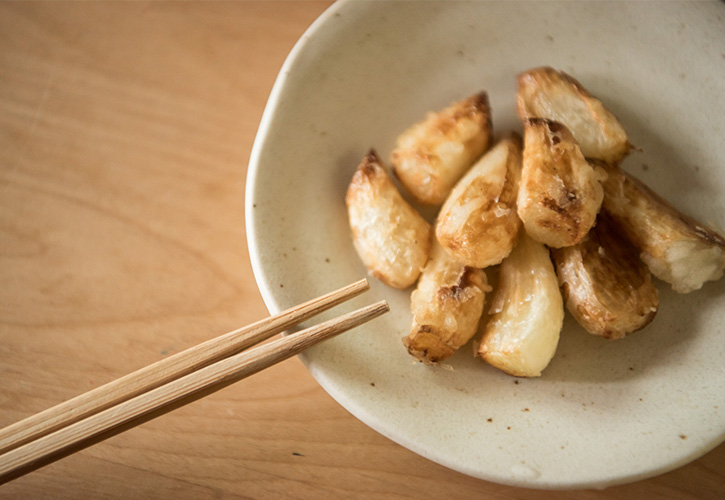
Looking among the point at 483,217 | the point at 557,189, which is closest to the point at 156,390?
the point at 483,217

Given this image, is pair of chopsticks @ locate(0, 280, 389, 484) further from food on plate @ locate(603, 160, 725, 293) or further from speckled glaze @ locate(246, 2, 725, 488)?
food on plate @ locate(603, 160, 725, 293)

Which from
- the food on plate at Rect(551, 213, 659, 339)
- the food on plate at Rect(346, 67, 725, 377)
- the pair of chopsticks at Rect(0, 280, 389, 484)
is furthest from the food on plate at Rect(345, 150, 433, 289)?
the food on plate at Rect(551, 213, 659, 339)

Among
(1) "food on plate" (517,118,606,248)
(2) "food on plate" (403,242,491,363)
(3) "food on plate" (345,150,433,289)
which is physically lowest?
(2) "food on plate" (403,242,491,363)

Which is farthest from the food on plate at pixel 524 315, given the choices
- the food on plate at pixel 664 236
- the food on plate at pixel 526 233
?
the food on plate at pixel 664 236

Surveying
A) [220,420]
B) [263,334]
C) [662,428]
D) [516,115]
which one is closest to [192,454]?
[220,420]

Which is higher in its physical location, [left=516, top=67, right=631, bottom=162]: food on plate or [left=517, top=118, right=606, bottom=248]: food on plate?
[left=516, top=67, right=631, bottom=162]: food on plate

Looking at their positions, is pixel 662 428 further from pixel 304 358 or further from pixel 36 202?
pixel 36 202

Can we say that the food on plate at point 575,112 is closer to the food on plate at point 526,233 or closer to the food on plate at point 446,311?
the food on plate at point 526,233
